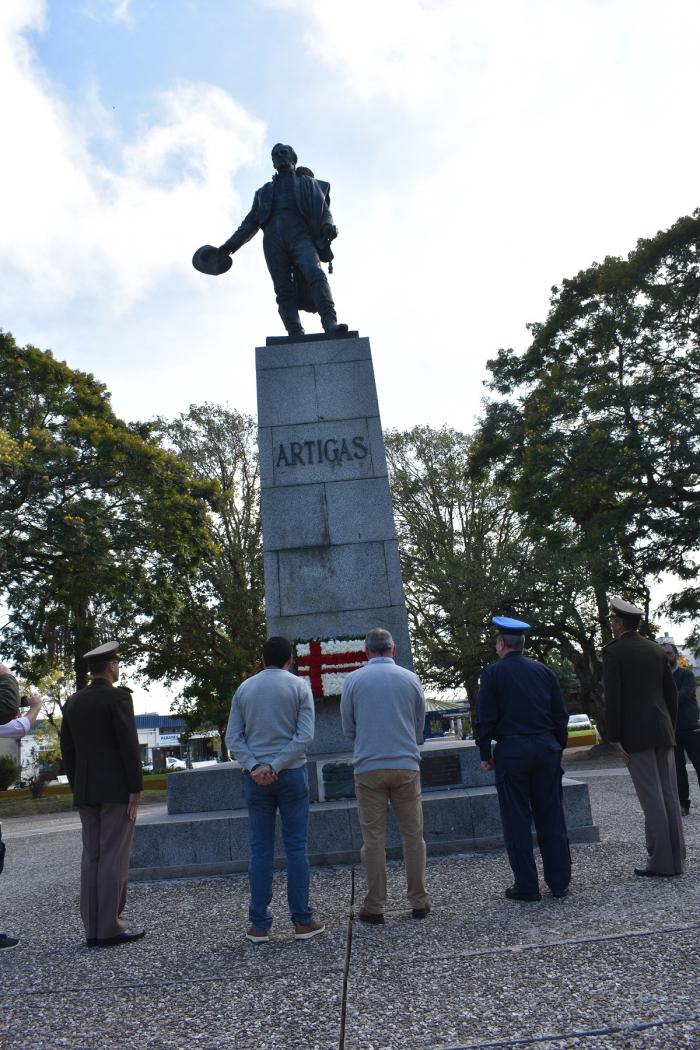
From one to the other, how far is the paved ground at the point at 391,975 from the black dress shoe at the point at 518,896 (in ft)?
0.27

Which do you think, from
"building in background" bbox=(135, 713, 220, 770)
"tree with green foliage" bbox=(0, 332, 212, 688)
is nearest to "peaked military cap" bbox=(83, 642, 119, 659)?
"tree with green foliage" bbox=(0, 332, 212, 688)

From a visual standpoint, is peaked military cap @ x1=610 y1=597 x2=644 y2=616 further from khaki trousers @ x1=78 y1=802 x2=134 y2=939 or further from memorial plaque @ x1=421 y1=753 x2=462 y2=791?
khaki trousers @ x1=78 y1=802 x2=134 y2=939

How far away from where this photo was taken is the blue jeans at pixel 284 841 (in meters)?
4.44

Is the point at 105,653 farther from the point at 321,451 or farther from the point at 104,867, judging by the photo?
the point at 321,451

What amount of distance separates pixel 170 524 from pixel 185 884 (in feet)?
43.8

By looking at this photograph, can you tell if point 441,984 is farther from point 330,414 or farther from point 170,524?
point 170,524

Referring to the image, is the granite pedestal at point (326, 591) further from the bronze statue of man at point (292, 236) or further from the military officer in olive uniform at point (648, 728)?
the military officer in olive uniform at point (648, 728)

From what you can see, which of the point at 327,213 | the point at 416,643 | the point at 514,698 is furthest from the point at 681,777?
the point at 416,643

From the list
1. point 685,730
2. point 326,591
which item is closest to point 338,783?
point 326,591

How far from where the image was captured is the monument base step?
664cm

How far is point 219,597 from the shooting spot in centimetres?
2512

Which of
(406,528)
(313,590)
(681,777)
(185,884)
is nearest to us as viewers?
(185,884)

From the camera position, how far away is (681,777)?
7828mm

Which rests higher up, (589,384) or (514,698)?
(589,384)
